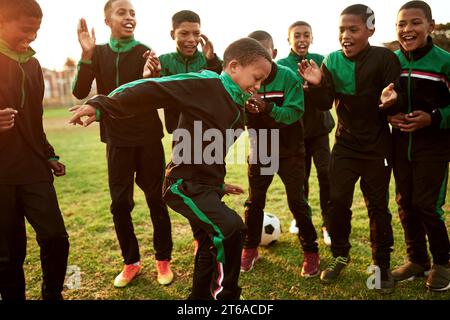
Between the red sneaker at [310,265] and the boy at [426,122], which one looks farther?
the red sneaker at [310,265]

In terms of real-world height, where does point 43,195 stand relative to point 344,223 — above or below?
above

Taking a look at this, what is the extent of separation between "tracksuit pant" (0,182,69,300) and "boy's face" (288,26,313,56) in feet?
10.8

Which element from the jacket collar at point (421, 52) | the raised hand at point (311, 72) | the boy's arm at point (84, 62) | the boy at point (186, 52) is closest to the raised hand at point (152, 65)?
the boy at point (186, 52)

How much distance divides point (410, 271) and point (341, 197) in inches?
38.5

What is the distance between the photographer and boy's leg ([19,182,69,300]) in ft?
10.3

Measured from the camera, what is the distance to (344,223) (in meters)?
3.98

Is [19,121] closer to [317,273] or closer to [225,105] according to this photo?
[225,105]

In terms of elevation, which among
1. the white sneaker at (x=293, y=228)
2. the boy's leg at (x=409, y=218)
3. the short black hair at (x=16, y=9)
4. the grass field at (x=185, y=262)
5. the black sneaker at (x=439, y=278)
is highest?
the short black hair at (x=16, y=9)

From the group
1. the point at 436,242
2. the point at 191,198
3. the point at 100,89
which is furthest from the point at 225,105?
the point at 436,242

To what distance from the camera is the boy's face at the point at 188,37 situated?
423 centimetres

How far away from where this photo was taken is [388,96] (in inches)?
135

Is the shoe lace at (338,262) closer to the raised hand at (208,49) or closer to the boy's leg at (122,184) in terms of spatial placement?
the boy's leg at (122,184)

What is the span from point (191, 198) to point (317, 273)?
1.89 metres

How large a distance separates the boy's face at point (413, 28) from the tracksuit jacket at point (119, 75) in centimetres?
242
